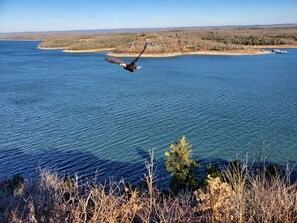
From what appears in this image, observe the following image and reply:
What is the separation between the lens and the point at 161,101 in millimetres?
31016

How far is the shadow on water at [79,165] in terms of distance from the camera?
17.2m

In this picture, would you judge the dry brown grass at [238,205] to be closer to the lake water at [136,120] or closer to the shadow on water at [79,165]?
the lake water at [136,120]

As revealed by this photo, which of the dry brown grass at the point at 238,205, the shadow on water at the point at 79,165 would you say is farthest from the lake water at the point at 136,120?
the dry brown grass at the point at 238,205

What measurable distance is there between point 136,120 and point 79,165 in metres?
7.78

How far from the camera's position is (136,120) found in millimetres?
25406

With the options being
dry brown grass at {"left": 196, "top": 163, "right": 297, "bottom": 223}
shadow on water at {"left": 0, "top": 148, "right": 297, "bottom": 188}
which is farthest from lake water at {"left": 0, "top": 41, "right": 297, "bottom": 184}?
dry brown grass at {"left": 196, "top": 163, "right": 297, "bottom": 223}

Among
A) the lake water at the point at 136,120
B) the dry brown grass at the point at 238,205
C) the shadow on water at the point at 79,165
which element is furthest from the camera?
the lake water at the point at 136,120

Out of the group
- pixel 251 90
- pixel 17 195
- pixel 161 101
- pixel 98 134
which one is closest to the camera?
pixel 17 195

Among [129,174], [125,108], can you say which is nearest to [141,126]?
[125,108]

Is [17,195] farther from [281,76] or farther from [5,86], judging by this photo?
[281,76]

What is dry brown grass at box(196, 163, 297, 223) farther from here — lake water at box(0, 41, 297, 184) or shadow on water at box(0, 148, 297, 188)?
shadow on water at box(0, 148, 297, 188)

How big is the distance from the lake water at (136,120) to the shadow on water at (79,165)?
0.19 feet

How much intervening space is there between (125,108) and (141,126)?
511cm

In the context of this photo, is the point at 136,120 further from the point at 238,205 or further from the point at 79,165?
the point at 238,205
